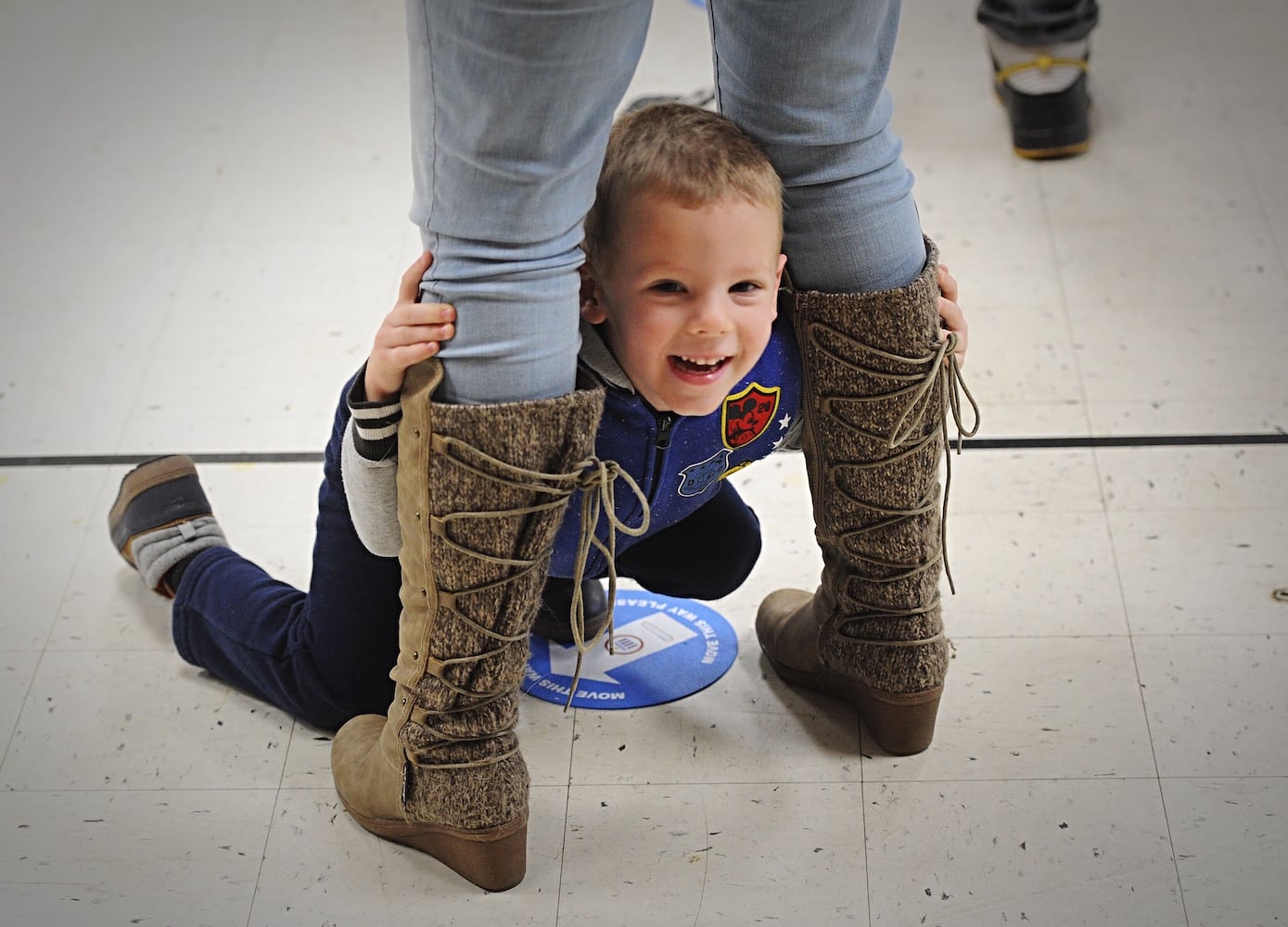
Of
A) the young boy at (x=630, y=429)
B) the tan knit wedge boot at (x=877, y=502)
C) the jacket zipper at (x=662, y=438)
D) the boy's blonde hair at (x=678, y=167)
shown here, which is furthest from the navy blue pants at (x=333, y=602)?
the boy's blonde hair at (x=678, y=167)

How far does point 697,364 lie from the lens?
3.56ft

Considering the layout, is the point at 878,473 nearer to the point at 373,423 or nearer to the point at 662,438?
the point at 662,438

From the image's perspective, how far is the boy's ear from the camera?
1.09 m

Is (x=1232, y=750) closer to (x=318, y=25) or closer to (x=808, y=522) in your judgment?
(x=808, y=522)

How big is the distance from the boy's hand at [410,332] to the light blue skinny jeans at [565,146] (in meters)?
0.01


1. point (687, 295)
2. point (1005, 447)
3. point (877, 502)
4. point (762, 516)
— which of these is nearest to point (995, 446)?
point (1005, 447)

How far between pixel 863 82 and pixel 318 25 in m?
1.86

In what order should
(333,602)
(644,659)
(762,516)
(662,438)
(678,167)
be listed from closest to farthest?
(678,167), (662,438), (333,602), (644,659), (762,516)

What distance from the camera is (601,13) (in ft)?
2.83

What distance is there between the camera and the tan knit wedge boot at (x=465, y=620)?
1012 mm

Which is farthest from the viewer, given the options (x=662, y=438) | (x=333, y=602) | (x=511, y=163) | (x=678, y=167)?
(x=333, y=602)

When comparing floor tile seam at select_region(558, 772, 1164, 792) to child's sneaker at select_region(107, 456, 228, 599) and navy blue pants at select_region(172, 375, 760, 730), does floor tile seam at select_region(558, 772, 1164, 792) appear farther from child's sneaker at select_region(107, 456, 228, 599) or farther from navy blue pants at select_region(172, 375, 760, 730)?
child's sneaker at select_region(107, 456, 228, 599)

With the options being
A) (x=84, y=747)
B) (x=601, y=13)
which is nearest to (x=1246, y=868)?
(x=601, y=13)

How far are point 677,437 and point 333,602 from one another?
376 millimetres
